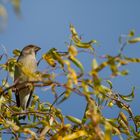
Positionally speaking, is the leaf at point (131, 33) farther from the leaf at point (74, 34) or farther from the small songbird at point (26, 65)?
the small songbird at point (26, 65)


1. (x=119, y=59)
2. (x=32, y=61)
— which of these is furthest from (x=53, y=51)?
(x=32, y=61)

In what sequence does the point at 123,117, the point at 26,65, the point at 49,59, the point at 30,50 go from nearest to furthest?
the point at 49,59, the point at 123,117, the point at 26,65, the point at 30,50

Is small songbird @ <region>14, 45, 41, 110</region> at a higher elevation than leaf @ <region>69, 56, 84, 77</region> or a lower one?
lower

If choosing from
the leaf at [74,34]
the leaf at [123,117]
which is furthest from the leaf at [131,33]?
the leaf at [123,117]

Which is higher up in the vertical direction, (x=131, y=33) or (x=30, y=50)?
(x=131, y=33)

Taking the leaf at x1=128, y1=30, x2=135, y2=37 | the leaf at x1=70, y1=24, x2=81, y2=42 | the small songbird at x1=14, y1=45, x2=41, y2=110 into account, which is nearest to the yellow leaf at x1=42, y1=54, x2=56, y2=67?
the leaf at x1=70, y1=24, x2=81, y2=42

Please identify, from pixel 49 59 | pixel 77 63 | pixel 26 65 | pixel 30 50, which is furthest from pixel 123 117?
pixel 30 50

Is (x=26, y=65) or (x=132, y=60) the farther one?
(x=26, y=65)

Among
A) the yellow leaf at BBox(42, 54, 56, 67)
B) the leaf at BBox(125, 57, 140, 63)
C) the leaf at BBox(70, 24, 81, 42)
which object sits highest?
the leaf at BBox(70, 24, 81, 42)

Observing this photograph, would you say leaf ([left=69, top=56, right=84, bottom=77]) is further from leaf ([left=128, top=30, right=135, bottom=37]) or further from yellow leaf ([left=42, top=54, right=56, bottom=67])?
yellow leaf ([left=42, top=54, right=56, bottom=67])

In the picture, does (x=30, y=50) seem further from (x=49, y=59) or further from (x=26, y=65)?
Result: (x=49, y=59)

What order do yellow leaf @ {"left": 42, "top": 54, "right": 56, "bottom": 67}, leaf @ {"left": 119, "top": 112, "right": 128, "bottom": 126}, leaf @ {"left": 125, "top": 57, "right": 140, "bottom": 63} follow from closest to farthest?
leaf @ {"left": 125, "top": 57, "right": 140, "bottom": 63} → yellow leaf @ {"left": 42, "top": 54, "right": 56, "bottom": 67} → leaf @ {"left": 119, "top": 112, "right": 128, "bottom": 126}

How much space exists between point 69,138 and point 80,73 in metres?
0.24

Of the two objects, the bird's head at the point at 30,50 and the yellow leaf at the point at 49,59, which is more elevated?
the yellow leaf at the point at 49,59
